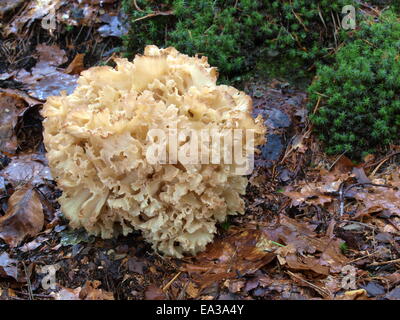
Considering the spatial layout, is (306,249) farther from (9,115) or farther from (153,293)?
(9,115)

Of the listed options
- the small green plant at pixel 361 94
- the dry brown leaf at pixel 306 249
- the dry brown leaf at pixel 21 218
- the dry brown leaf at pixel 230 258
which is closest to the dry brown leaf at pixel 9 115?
the dry brown leaf at pixel 21 218

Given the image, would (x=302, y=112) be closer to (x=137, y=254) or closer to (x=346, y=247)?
(x=346, y=247)

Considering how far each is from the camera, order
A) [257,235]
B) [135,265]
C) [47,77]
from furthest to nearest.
A: [47,77]
[257,235]
[135,265]

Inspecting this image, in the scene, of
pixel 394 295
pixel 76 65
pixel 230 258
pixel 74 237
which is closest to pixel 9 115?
pixel 76 65

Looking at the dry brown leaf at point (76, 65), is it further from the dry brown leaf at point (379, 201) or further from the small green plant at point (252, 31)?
the dry brown leaf at point (379, 201)

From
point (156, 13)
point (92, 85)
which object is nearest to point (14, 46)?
point (156, 13)

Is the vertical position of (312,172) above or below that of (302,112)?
below
